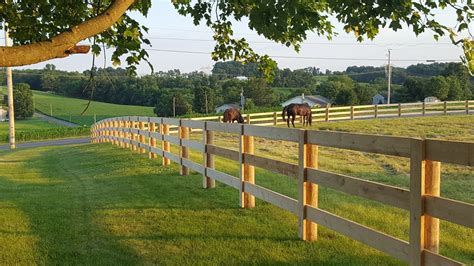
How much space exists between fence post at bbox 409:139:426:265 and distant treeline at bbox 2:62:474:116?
4917 centimetres

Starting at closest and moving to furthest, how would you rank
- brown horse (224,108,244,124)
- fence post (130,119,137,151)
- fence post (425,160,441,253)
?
fence post (425,160,441,253) < fence post (130,119,137,151) < brown horse (224,108,244,124)

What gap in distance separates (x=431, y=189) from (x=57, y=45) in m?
3.78

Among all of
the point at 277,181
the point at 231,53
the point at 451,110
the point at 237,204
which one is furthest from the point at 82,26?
the point at 451,110

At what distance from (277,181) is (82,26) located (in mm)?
5654

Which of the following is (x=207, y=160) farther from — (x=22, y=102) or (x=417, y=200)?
(x=22, y=102)

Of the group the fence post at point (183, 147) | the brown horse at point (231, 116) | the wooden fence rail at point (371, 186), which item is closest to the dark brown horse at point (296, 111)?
the brown horse at point (231, 116)

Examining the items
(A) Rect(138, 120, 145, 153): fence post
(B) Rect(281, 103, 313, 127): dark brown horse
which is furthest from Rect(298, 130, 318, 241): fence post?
(B) Rect(281, 103, 313, 127): dark brown horse

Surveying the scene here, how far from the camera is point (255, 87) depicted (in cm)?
8994

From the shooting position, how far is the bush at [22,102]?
92.8 meters

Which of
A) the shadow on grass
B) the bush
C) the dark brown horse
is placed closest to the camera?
the shadow on grass

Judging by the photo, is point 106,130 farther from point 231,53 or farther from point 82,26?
point 82,26

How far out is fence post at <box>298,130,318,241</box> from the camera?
5.82 metres

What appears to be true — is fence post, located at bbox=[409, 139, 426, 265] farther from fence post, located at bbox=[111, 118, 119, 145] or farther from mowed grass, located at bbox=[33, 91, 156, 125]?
mowed grass, located at bbox=[33, 91, 156, 125]

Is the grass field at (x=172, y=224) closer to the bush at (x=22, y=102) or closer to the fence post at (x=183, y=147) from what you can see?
the fence post at (x=183, y=147)
